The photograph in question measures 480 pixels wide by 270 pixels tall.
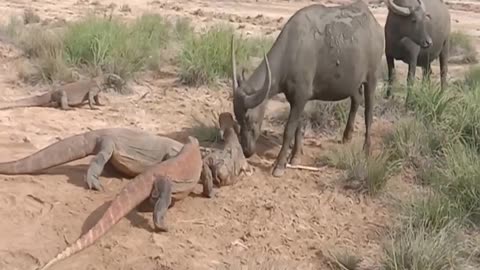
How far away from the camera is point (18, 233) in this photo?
6.10 m

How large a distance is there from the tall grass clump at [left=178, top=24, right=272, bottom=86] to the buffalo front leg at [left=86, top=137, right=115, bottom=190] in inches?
153

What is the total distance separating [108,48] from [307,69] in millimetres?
4461

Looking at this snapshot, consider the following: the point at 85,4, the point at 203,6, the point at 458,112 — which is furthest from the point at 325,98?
the point at 203,6

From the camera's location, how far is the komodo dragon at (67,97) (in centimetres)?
953

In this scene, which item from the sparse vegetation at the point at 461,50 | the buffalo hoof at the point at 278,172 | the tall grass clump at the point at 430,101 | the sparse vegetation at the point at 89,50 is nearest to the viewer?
the buffalo hoof at the point at 278,172

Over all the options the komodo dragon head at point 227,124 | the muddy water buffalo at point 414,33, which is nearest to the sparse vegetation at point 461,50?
the muddy water buffalo at point 414,33

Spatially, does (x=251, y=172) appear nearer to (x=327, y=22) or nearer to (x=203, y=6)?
(x=327, y=22)

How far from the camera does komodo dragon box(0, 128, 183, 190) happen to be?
7008 millimetres

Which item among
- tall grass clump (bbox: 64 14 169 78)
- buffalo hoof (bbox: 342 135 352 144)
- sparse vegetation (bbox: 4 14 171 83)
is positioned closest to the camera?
buffalo hoof (bbox: 342 135 352 144)

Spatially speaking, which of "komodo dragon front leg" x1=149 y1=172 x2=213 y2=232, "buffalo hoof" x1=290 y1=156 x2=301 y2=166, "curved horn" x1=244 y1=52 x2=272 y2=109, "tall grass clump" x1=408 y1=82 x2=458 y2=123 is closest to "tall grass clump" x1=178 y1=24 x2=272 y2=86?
"tall grass clump" x1=408 y1=82 x2=458 y2=123

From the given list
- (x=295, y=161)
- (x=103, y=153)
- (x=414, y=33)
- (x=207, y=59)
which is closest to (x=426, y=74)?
(x=414, y=33)

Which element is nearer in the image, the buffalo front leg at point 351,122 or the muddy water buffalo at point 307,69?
the muddy water buffalo at point 307,69

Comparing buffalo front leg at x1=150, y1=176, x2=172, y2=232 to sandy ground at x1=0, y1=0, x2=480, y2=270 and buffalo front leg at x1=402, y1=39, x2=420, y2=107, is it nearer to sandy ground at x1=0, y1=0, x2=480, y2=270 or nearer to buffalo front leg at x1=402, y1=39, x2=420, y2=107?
sandy ground at x1=0, y1=0, x2=480, y2=270

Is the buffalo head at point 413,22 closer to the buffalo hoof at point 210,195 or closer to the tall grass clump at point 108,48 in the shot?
the tall grass clump at point 108,48
